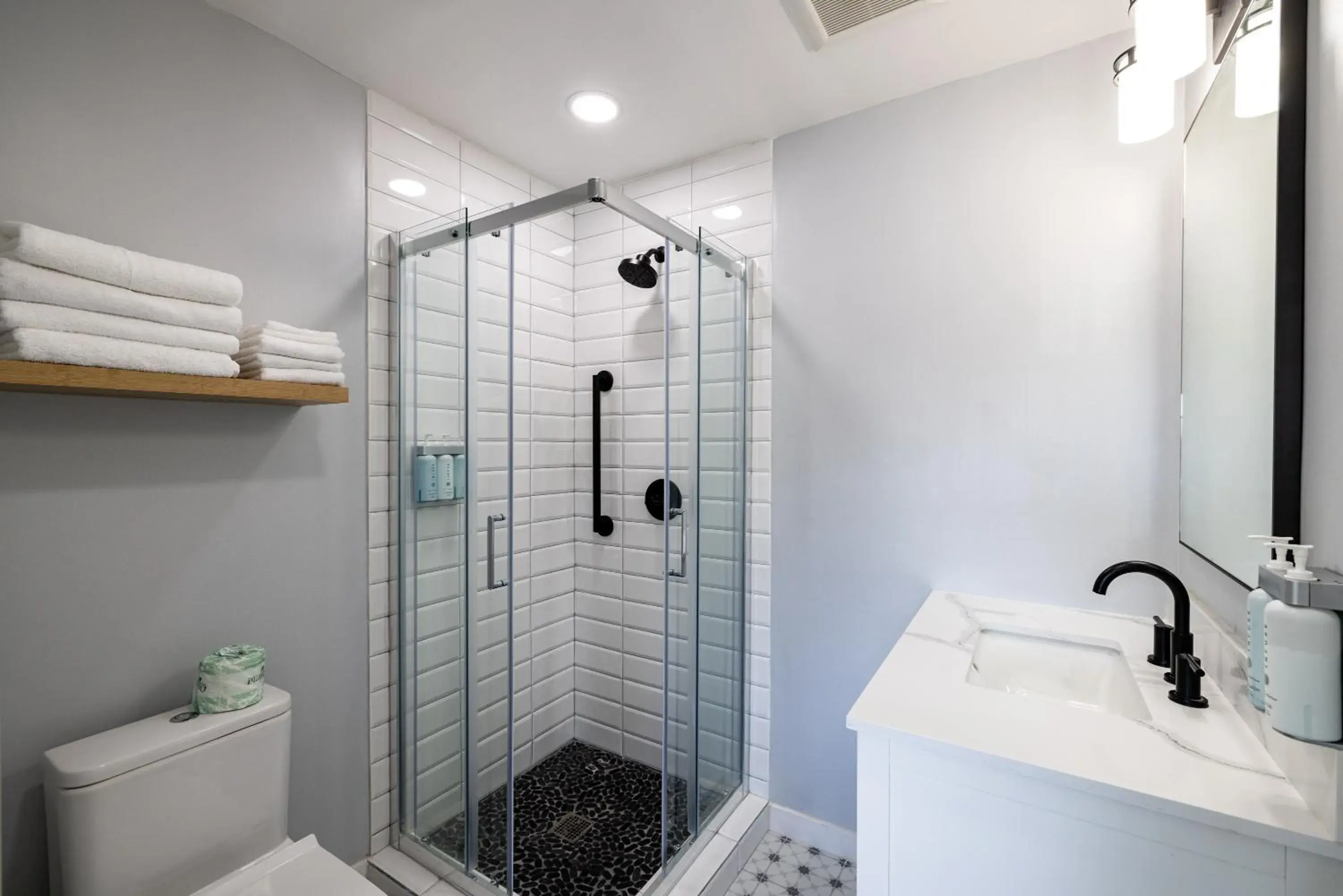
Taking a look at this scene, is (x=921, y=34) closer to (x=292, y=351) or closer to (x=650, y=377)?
(x=650, y=377)

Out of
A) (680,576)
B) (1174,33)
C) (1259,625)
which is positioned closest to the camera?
(1259,625)

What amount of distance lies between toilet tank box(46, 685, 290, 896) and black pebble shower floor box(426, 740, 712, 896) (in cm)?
52

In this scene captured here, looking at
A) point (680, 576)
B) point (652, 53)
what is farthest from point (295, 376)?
point (652, 53)

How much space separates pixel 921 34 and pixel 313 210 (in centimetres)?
173

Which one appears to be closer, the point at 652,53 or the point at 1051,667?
the point at 1051,667

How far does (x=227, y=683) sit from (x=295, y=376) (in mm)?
717

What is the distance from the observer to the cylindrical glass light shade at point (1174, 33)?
3.37ft

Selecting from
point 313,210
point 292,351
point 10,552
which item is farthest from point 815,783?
point 313,210

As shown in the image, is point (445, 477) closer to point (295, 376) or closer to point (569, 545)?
point (295, 376)

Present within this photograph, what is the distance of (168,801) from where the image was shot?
119cm

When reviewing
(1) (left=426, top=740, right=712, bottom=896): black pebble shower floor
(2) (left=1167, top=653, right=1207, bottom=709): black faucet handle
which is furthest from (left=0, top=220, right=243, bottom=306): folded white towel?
(2) (left=1167, top=653, right=1207, bottom=709): black faucet handle

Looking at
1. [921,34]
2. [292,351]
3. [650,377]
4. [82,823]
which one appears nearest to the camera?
[82,823]

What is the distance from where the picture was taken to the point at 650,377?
2.33 meters

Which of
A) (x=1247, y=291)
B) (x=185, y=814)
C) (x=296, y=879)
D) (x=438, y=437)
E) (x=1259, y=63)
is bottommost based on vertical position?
(x=296, y=879)
